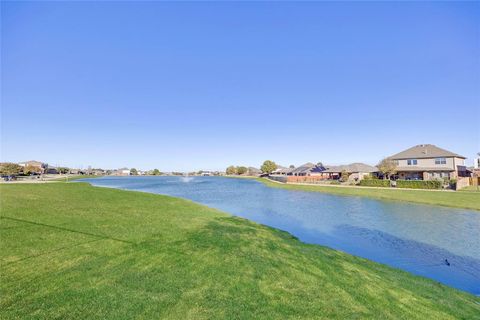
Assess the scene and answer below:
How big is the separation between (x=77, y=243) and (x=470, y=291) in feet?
41.9

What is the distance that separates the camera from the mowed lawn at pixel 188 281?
4.17m

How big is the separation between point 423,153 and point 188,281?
5237 centimetres

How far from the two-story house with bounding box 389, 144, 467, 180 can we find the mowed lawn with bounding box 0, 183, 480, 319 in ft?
140

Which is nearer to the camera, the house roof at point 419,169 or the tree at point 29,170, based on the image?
the house roof at point 419,169

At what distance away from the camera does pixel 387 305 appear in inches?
196

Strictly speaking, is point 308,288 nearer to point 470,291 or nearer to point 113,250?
point 113,250

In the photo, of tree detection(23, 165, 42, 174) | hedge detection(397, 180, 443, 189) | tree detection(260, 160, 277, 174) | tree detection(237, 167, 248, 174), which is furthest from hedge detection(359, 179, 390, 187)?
tree detection(237, 167, 248, 174)

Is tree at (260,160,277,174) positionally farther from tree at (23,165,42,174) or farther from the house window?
tree at (23,165,42,174)

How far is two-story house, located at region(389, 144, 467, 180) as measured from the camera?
38.8m

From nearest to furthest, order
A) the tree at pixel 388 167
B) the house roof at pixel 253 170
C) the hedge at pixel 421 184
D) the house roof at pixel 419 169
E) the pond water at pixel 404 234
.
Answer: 1. the pond water at pixel 404 234
2. the hedge at pixel 421 184
3. the house roof at pixel 419 169
4. the tree at pixel 388 167
5. the house roof at pixel 253 170

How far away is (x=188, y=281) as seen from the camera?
17.1ft

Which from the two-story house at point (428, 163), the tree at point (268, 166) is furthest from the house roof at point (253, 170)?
the two-story house at point (428, 163)

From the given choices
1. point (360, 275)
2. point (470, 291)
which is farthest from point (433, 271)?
point (360, 275)

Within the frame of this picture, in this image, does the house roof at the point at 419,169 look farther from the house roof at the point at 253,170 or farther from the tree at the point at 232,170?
the tree at the point at 232,170
